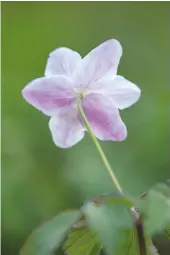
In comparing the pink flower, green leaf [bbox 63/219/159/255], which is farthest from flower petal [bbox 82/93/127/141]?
green leaf [bbox 63/219/159/255]

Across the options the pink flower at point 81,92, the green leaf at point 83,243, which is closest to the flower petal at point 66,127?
the pink flower at point 81,92

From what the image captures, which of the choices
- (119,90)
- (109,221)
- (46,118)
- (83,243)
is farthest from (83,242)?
(46,118)

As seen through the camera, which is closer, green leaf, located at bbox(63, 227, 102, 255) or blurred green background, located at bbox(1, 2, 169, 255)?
green leaf, located at bbox(63, 227, 102, 255)

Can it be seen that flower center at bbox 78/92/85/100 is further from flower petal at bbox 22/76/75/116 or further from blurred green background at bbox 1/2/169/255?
blurred green background at bbox 1/2/169/255

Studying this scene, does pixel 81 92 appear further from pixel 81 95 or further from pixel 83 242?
pixel 83 242

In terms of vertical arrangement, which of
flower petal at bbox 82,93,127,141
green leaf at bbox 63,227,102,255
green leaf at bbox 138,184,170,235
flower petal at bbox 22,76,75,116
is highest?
flower petal at bbox 22,76,75,116
